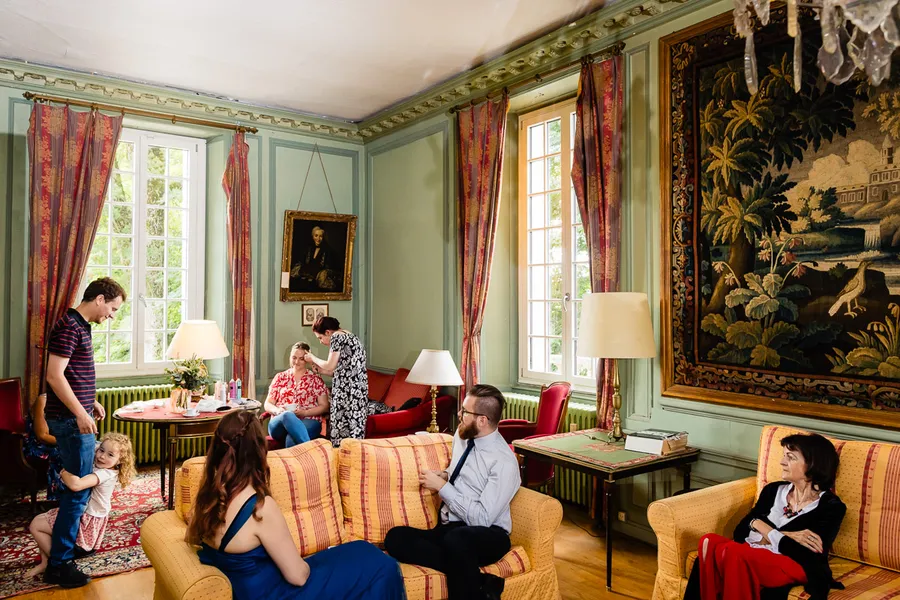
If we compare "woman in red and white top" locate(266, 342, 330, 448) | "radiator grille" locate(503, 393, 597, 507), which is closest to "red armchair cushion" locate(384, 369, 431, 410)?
"woman in red and white top" locate(266, 342, 330, 448)

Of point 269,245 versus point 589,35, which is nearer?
point 589,35

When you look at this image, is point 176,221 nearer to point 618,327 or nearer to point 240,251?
point 240,251

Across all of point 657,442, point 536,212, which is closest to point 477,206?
point 536,212

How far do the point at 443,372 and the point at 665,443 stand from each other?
67.7 inches

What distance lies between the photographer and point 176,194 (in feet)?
22.7

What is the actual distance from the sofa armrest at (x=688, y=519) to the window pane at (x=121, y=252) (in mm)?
5474

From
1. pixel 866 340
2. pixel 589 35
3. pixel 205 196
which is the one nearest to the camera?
pixel 866 340

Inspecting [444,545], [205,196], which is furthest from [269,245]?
[444,545]

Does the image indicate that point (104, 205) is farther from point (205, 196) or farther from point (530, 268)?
point (530, 268)

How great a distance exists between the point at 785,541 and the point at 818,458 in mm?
396

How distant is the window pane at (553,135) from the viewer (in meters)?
5.66

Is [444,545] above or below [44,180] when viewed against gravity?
below

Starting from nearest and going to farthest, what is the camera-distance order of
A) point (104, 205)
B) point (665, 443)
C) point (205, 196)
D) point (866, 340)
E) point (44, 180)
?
point (866, 340) < point (665, 443) < point (44, 180) < point (104, 205) < point (205, 196)

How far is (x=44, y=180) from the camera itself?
225 inches
